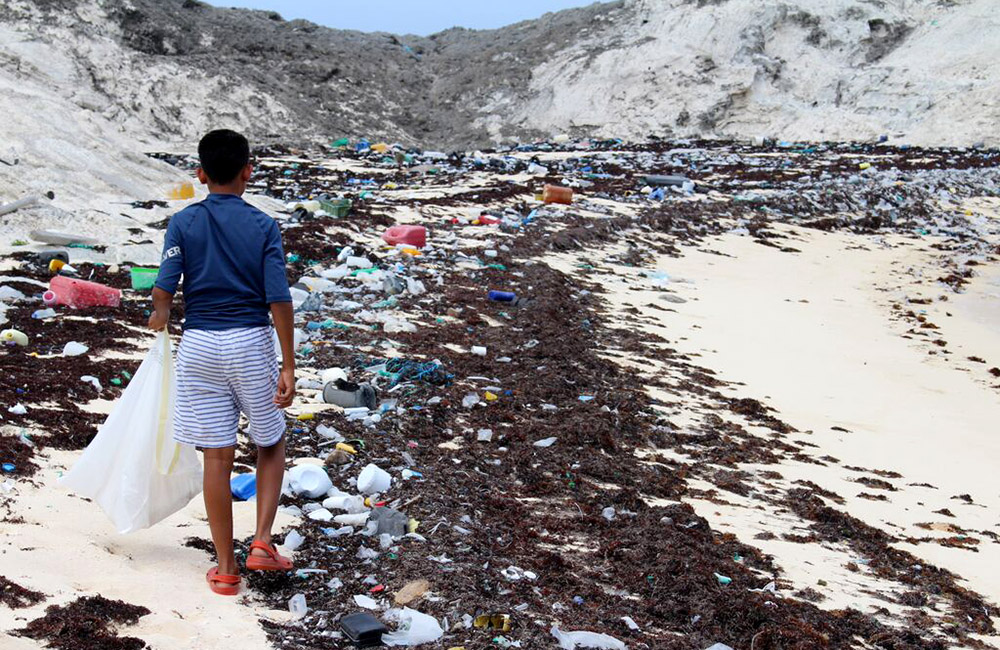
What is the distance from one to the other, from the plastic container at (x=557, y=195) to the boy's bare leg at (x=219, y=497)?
1079 centimetres

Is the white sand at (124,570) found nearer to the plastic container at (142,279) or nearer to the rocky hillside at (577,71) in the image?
the plastic container at (142,279)

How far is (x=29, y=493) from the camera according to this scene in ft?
11.1

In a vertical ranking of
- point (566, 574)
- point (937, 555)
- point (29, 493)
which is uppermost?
point (29, 493)

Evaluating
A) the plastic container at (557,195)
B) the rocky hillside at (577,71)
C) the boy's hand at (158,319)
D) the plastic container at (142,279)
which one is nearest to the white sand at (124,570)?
the boy's hand at (158,319)

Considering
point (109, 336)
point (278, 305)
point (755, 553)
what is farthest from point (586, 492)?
point (109, 336)

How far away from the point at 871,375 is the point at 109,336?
6047 mm

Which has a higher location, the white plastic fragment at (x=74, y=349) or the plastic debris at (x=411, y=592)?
the white plastic fragment at (x=74, y=349)

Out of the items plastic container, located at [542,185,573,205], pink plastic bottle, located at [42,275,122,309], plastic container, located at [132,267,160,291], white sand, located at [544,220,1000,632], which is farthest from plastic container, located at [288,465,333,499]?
plastic container, located at [542,185,573,205]

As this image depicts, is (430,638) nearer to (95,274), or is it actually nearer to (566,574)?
(566,574)

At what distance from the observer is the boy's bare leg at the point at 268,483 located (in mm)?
3041

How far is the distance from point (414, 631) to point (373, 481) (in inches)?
47.2

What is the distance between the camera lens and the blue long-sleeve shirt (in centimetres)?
286

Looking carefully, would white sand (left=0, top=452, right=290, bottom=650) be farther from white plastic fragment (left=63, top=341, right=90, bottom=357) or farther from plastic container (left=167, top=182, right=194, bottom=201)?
plastic container (left=167, top=182, right=194, bottom=201)

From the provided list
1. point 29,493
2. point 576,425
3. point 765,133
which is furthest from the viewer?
point 765,133
